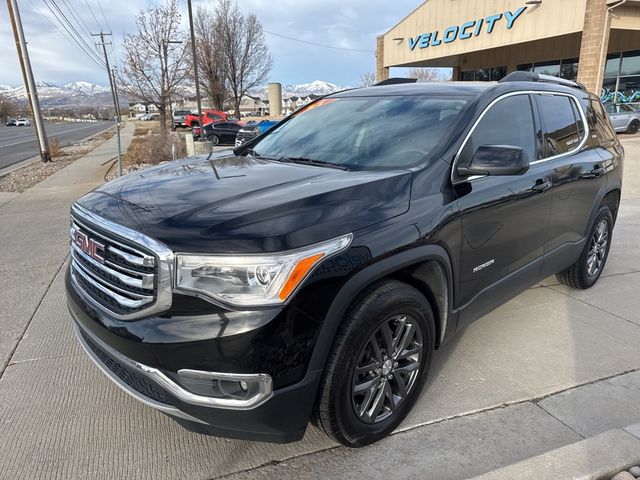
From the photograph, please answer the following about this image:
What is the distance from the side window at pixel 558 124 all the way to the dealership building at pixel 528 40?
1508 cm

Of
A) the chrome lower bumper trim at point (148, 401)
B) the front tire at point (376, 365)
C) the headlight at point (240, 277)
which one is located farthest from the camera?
the front tire at point (376, 365)

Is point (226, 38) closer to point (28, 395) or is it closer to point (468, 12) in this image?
point (468, 12)

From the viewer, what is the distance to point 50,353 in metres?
3.36

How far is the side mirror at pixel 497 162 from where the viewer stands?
8.34ft

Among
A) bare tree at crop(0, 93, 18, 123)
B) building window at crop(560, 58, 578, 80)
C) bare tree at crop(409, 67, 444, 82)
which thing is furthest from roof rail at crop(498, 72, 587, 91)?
bare tree at crop(0, 93, 18, 123)

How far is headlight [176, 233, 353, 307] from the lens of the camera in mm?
1886

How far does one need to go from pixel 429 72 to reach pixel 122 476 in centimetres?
5909

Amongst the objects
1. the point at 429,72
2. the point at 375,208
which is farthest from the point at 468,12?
the point at 429,72

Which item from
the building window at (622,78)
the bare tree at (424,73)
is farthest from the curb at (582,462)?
the bare tree at (424,73)

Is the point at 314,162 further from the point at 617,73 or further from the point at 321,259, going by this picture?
the point at 617,73

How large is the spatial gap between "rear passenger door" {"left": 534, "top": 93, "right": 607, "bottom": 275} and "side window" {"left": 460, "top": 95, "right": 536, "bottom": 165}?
18cm

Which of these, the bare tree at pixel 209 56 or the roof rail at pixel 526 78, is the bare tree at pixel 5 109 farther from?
the roof rail at pixel 526 78

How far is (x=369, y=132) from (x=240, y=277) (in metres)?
1.65

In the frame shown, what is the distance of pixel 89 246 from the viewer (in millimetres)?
2316
